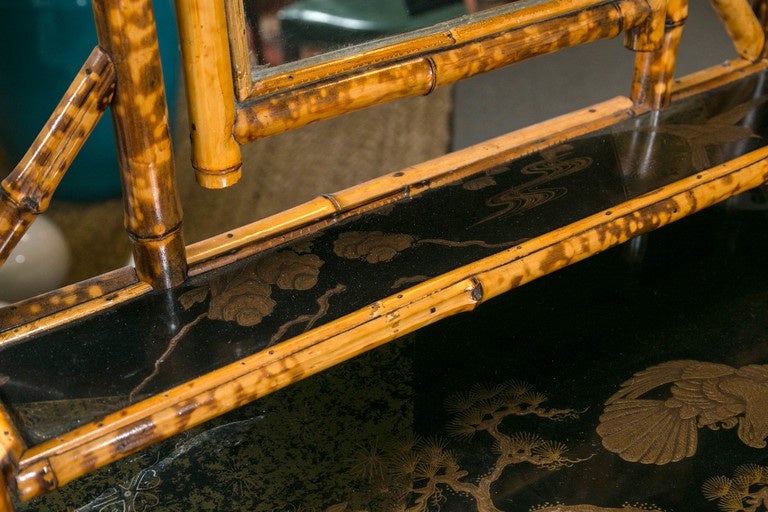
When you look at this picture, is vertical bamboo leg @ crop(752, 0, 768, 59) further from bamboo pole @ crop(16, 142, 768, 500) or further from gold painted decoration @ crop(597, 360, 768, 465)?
gold painted decoration @ crop(597, 360, 768, 465)

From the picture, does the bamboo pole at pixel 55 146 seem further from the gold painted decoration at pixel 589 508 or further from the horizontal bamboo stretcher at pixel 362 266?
the gold painted decoration at pixel 589 508

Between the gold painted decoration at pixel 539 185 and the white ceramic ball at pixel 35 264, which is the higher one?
the gold painted decoration at pixel 539 185

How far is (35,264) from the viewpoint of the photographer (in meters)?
1.29

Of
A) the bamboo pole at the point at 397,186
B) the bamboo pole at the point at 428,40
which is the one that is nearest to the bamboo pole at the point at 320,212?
the bamboo pole at the point at 397,186

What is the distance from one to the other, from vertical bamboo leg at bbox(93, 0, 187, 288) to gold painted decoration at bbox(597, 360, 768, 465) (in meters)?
0.36

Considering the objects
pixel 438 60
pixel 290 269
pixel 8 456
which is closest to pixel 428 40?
pixel 438 60

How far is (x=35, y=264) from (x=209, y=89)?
0.68 m

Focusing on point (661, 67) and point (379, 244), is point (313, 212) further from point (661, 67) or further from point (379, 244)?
point (661, 67)

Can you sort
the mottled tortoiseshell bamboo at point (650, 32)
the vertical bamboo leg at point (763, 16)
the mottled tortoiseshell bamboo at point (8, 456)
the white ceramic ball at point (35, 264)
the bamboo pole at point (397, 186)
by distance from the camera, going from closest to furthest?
1. the mottled tortoiseshell bamboo at point (8, 456)
2. the bamboo pole at point (397, 186)
3. the mottled tortoiseshell bamboo at point (650, 32)
4. the vertical bamboo leg at point (763, 16)
5. the white ceramic ball at point (35, 264)

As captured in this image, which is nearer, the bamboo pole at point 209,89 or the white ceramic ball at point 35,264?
the bamboo pole at point 209,89

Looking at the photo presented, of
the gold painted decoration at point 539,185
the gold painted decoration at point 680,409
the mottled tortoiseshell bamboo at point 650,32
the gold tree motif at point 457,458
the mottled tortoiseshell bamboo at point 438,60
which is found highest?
the mottled tortoiseshell bamboo at point 438,60

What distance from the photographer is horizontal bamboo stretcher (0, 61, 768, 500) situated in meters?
0.64

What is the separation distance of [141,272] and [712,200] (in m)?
0.50

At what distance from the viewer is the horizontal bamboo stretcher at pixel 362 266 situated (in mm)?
641
